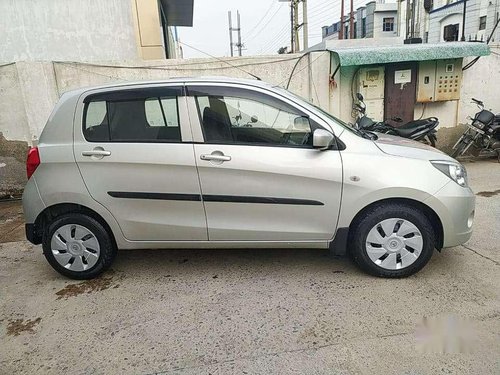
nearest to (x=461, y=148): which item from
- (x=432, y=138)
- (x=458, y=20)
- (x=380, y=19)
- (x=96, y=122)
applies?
(x=432, y=138)

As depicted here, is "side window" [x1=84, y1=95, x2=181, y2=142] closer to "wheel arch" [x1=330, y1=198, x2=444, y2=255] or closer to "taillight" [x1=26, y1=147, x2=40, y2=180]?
"taillight" [x1=26, y1=147, x2=40, y2=180]

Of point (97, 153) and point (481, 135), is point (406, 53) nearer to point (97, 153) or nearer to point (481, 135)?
point (481, 135)

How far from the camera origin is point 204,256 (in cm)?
375

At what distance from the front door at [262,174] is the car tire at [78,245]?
0.95 m

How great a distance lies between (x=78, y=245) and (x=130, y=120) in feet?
3.82

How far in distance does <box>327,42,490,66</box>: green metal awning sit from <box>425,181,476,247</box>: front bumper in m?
3.62

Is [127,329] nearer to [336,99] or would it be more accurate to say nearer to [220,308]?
[220,308]

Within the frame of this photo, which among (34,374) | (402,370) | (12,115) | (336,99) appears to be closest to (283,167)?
(402,370)

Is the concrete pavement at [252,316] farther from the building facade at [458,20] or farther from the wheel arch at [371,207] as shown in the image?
the building facade at [458,20]

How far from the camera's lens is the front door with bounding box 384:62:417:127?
6555 millimetres

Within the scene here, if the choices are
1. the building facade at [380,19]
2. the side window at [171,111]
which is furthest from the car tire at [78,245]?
the building facade at [380,19]

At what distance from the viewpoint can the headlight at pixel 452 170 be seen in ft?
10.0

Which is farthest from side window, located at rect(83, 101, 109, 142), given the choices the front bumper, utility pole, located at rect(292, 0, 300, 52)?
utility pole, located at rect(292, 0, 300, 52)

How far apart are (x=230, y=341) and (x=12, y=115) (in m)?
5.47
